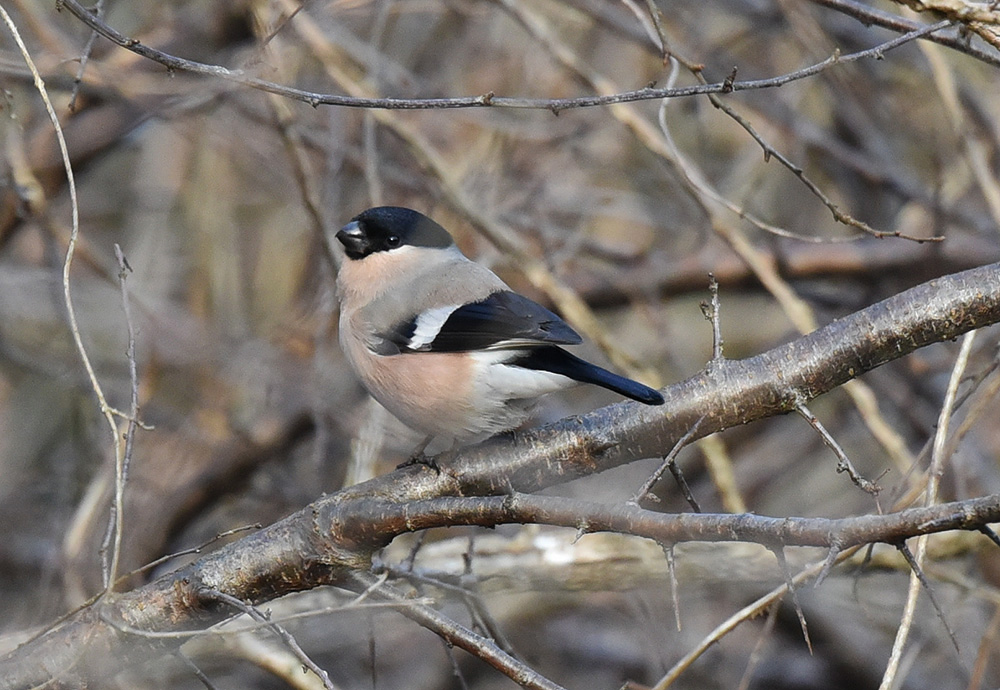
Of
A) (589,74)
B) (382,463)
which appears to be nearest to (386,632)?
(382,463)

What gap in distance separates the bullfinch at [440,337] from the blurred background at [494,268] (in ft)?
1.97

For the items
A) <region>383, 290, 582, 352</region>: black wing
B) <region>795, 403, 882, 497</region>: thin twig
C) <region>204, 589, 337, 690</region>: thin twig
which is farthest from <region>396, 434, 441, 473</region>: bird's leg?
<region>795, 403, 882, 497</region>: thin twig

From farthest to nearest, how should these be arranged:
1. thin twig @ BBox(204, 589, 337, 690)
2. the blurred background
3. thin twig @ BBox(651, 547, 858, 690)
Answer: the blurred background < thin twig @ BBox(651, 547, 858, 690) < thin twig @ BBox(204, 589, 337, 690)

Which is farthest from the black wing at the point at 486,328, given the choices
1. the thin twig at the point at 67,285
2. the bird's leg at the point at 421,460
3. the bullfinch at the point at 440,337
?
the thin twig at the point at 67,285

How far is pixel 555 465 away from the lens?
8.07 ft

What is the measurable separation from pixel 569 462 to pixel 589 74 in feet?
6.78

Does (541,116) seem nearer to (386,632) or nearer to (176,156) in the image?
(176,156)

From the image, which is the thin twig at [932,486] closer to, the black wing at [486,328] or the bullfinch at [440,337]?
the bullfinch at [440,337]

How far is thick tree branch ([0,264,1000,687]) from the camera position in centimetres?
219

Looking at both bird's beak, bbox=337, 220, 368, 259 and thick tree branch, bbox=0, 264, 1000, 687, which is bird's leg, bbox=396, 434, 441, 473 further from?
bird's beak, bbox=337, 220, 368, 259

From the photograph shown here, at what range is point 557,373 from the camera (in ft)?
8.40

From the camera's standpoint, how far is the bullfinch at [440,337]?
267 cm

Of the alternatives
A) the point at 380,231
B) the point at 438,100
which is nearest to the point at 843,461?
the point at 438,100

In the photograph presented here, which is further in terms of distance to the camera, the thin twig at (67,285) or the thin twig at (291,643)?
the thin twig at (67,285)
